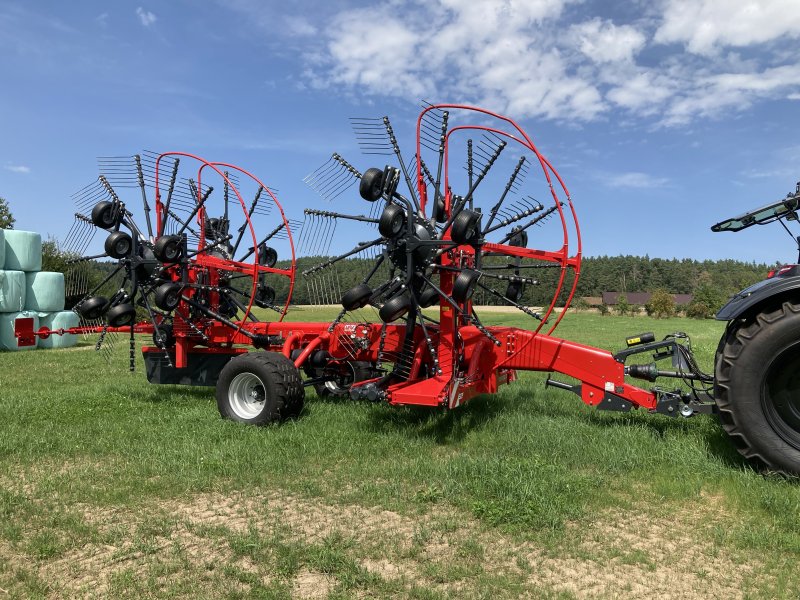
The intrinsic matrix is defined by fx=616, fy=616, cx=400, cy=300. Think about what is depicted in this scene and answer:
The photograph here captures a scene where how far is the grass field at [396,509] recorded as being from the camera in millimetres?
3523

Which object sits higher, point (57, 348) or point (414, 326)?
point (414, 326)

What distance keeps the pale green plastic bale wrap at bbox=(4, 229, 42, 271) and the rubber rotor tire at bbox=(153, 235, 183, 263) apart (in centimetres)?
1473

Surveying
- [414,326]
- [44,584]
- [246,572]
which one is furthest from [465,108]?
[44,584]

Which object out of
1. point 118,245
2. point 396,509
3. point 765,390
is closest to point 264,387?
point 396,509

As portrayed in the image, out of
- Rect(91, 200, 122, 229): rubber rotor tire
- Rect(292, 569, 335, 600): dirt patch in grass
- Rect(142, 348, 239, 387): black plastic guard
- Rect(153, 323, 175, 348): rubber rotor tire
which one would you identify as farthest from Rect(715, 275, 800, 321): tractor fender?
Rect(91, 200, 122, 229): rubber rotor tire

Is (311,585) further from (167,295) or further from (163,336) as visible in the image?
(163,336)

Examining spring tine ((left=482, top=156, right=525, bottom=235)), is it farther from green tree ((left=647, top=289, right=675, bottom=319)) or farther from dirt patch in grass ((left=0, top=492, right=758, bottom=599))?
green tree ((left=647, top=289, right=675, bottom=319))

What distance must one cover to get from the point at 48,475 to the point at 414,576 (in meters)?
3.75

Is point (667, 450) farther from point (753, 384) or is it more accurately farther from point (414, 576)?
point (414, 576)

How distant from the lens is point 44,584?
352cm

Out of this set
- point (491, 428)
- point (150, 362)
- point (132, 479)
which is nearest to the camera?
point (132, 479)

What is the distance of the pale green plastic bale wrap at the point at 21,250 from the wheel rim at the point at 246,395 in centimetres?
1636

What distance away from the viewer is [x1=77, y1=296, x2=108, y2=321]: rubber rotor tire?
29.1ft

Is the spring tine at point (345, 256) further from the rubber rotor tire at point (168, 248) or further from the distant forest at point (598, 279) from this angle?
the rubber rotor tire at point (168, 248)
